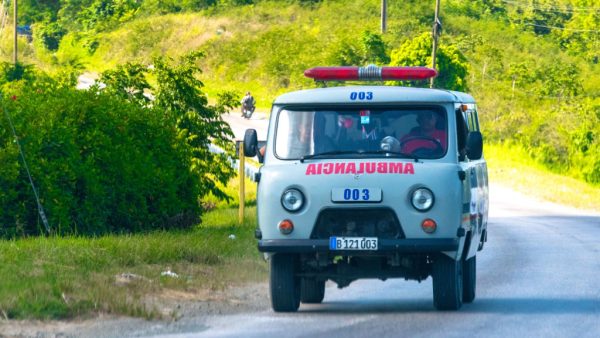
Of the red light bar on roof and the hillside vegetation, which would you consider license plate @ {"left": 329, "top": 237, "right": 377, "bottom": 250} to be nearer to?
the red light bar on roof

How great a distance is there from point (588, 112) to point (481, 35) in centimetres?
2379

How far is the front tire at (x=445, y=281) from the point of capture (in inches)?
528

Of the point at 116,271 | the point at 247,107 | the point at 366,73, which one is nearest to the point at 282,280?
the point at 116,271

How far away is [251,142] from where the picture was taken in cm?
1402

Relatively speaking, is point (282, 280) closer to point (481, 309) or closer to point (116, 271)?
point (481, 309)

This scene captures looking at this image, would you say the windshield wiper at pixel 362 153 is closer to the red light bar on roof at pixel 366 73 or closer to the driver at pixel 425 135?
the driver at pixel 425 135

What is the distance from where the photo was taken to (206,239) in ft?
64.2

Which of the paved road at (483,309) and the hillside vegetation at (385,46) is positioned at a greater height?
the paved road at (483,309)

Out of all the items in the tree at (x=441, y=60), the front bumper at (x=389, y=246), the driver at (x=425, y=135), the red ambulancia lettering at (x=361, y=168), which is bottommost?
the tree at (x=441, y=60)

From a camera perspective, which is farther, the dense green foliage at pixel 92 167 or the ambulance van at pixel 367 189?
the dense green foliage at pixel 92 167

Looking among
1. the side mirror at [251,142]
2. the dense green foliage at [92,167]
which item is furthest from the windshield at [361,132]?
the dense green foliage at [92,167]

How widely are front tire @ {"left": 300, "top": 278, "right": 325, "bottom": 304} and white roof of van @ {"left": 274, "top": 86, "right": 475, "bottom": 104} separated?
2126 mm

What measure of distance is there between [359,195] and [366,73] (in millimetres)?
3046

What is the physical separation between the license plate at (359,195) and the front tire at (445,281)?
3.23 ft
